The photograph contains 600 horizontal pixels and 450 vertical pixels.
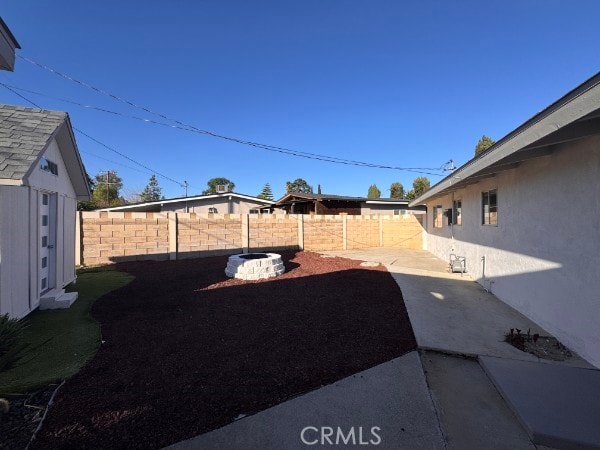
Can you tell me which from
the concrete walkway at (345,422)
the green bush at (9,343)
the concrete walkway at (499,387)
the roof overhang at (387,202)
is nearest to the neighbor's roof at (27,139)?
the green bush at (9,343)

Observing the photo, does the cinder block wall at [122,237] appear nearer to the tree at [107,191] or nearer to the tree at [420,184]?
the tree at [107,191]

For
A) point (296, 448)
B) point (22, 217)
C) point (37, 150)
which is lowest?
point (296, 448)

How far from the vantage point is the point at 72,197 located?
7688mm

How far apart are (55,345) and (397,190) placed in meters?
48.0

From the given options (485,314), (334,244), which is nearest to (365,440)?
(485,314)

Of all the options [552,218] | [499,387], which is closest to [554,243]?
[552,218]

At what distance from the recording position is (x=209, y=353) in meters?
3.86

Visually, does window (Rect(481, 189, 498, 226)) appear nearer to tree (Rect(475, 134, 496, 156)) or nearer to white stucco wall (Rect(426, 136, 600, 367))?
white stucco wall (Rect(426, 136, 600, 367))

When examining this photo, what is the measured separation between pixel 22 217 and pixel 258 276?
208 inches

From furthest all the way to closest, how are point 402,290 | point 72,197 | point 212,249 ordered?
point 212,249
point 72,197
point 402,290

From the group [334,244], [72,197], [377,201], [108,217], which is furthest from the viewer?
[377,201]

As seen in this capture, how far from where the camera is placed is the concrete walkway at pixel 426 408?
2.34 m

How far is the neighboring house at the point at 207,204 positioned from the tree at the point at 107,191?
47.1ft

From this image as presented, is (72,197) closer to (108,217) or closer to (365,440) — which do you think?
(108,217)
